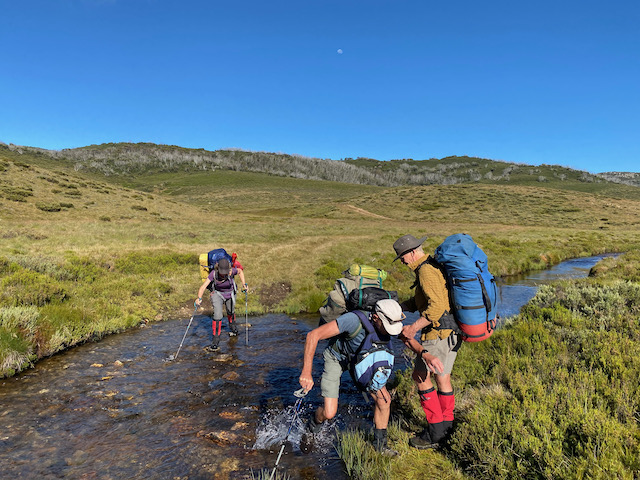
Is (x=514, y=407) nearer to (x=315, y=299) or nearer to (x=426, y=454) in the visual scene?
(x=426, y=454)

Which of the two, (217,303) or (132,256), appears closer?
(217,303)

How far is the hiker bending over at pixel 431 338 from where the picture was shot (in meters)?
4.46

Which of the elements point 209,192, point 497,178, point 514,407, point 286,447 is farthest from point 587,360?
point 497,178

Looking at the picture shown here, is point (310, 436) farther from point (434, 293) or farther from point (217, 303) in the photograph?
point (217, 303)

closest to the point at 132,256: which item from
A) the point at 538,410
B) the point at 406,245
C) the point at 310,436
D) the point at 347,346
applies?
the point at 310,436

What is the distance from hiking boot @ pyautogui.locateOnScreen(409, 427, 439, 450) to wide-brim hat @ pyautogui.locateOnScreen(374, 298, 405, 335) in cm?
205

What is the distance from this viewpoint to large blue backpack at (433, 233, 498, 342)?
4426mm

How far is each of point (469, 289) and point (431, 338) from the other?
884mm

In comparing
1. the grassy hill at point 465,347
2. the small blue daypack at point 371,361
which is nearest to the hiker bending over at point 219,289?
the grassy hill at point 465,347

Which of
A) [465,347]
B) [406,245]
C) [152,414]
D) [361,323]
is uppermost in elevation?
[406,245]

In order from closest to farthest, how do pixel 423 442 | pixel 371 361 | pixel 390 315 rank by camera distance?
1. pixel 390 315
2. pixel 371 361
3. pixel 423 442

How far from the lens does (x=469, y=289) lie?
174 inches

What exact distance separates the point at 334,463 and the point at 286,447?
2.67 ft

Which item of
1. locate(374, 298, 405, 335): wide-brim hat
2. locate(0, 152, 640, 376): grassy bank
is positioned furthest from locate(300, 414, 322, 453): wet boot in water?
locate(0, 152, 640, 376): grassy bank
